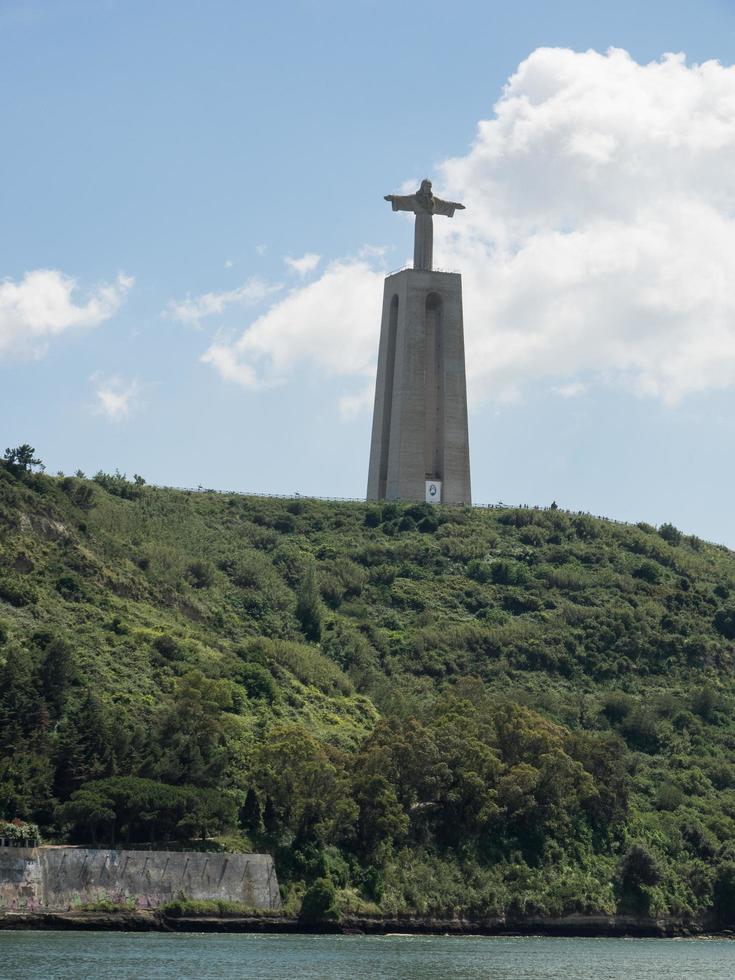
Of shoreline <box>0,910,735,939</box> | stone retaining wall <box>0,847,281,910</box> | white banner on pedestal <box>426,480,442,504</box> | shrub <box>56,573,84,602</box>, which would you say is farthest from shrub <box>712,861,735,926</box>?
white banner on pedestal <box>426,480,442,504</box>

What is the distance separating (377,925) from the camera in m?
69.1

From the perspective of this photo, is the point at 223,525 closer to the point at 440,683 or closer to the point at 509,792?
the point at 440,683

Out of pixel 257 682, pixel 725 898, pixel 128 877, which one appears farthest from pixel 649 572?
pixel 128 877

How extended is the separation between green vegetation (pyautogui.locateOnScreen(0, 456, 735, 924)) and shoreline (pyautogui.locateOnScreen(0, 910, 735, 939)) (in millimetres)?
568

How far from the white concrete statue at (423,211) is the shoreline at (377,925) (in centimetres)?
5354

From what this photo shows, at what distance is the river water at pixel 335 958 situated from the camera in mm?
52938

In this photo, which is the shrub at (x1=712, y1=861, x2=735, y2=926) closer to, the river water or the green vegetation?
the green vegetation

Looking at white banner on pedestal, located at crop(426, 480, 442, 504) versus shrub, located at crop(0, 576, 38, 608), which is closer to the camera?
shrub, located at crop(0, 576, 38, 608)

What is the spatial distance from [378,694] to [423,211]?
36666mm

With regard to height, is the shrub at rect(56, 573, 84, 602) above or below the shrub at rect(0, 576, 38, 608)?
above

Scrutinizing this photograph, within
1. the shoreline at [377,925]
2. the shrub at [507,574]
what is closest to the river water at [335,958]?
the shoreline at [377,925]

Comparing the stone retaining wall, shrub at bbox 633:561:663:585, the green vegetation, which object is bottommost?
the stone retaining wall

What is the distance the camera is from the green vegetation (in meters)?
70.7

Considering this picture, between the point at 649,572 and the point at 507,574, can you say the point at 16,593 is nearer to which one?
the point at 507,574
